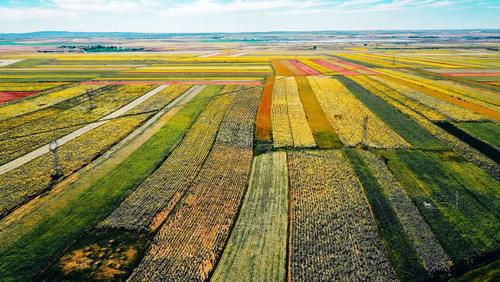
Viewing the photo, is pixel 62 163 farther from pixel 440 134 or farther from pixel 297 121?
pixel 440 134

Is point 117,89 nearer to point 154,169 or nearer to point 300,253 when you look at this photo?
point 154,169

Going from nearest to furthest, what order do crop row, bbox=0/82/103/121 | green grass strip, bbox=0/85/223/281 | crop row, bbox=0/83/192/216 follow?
green grass strip, bbox=0/85/223/281, crop row, bbox=0/83/192/216, crop row, bbox=0/82/103/121

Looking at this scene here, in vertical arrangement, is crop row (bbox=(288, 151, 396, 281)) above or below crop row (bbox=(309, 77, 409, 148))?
below

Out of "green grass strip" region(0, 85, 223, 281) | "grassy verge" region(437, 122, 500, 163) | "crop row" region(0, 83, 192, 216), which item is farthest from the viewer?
"grassy verge" region(437, 122, 500, 163)

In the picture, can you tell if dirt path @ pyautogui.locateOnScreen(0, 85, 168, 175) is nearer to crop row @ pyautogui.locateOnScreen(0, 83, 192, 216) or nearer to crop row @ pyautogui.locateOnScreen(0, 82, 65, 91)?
crop row @ pyautogui.locateOnScreen(0, 83, 192, 216)

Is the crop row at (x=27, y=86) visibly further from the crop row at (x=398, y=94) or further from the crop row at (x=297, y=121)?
the crop row at (x=398, y=94)

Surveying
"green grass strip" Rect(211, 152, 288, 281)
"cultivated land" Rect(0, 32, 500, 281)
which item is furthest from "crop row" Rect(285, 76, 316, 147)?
"green grass strip" Rect(211, 152, 288, 281)

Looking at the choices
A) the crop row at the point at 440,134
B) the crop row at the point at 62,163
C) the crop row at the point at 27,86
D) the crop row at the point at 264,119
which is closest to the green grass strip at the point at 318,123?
the crop row at the point at 264,119

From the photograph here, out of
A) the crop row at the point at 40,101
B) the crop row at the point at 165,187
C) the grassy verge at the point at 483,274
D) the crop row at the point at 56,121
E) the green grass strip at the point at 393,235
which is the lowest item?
the grassy verge at the point at 483,274
